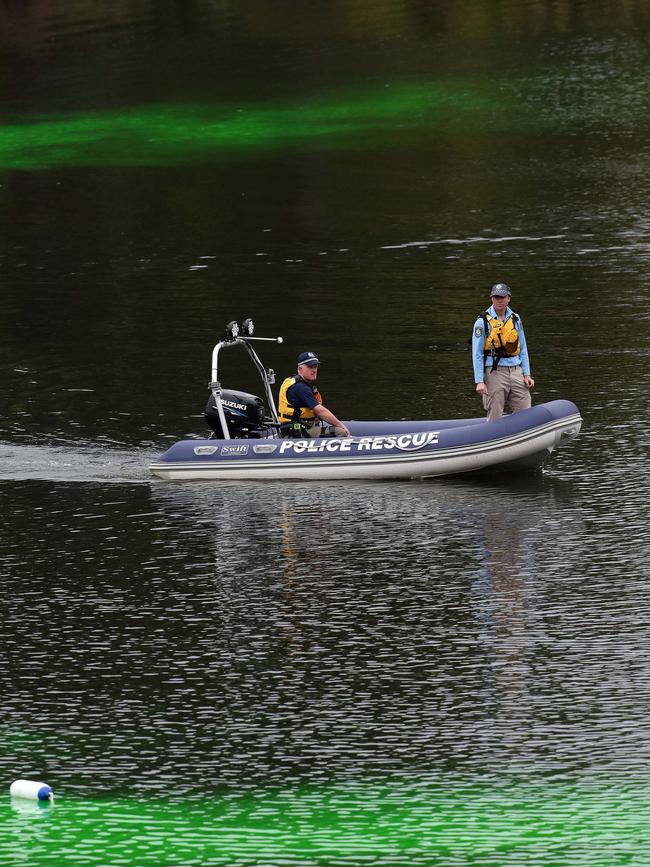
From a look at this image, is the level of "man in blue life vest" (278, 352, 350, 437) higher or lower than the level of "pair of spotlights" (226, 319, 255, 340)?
lower

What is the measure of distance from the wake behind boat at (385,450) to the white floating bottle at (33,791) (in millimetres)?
8098

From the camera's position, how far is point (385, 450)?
18625 millimetres

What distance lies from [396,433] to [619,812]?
908 cm

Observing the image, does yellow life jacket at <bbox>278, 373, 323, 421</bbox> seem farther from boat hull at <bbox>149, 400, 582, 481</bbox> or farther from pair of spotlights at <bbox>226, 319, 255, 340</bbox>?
pair of spotlights at <bbox>226, 319, 255, 340</bbox>

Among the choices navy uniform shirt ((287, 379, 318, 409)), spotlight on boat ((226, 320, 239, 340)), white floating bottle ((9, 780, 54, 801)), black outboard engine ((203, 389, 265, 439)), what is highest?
spotlight on boat ((226, 320, 239, 340))

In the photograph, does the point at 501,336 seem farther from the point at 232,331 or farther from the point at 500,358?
the point at 232,331

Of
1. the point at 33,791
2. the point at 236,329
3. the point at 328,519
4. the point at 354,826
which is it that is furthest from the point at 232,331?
the point at 354,826

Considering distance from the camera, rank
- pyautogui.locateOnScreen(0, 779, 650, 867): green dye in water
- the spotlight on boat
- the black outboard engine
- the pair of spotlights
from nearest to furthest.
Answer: pyautogui.locateOnScreen(0, 779, 650, 867): green dye in water < the pair of spotlights < the spotlight on boat < the black outboard engine

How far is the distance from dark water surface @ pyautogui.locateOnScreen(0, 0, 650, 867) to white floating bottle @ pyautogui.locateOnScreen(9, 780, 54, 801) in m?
0.09

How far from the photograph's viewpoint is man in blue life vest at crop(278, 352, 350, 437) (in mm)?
19062

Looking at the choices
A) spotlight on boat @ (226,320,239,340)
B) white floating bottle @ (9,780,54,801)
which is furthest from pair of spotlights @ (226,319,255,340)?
white floating bottle @ (9,780,54,801)

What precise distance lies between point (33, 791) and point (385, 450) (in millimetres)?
8235

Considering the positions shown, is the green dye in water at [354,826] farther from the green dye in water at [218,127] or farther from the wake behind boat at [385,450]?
the green dye in water at [218,127]

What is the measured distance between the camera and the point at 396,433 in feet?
63.6
